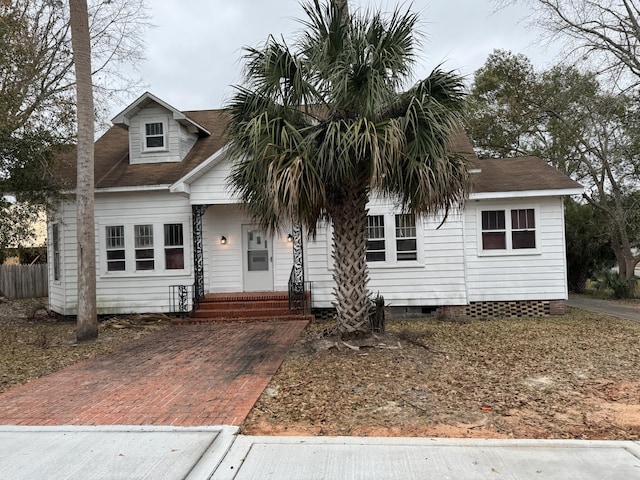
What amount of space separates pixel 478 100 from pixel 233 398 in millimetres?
25047

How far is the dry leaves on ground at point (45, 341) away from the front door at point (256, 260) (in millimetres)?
2626

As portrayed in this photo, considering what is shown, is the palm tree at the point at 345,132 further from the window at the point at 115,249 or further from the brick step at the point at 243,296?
the window at the point at 115,249

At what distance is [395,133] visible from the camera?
21.9ft

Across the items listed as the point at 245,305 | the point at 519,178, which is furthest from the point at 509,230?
the point at 245,305

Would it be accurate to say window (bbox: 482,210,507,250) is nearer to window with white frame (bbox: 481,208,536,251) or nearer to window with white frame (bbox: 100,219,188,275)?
window with white frame (bbox: 481,208,536,251)

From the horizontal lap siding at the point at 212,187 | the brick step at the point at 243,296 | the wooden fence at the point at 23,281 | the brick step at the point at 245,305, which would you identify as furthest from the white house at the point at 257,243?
the wooden fence at the point at 23,281

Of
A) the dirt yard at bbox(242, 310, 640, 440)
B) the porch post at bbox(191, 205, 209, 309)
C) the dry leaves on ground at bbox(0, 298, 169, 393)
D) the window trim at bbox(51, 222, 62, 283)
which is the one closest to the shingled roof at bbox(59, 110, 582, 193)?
the porch post at bbox(191, 205, 209, 309)

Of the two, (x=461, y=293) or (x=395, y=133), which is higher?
(x=395, y=133)

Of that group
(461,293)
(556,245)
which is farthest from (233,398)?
(556,245)

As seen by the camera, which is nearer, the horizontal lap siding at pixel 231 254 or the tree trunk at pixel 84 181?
the tree trunk at pixel 84 181

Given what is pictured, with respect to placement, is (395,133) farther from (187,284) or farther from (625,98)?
(625,98)

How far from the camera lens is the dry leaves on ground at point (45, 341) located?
23.7 feet

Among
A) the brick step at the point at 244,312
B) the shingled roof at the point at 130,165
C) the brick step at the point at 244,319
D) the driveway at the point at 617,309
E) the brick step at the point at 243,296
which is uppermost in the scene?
the shingled roof at the point at 130,165

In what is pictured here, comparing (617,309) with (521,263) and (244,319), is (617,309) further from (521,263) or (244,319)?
(244,319)
